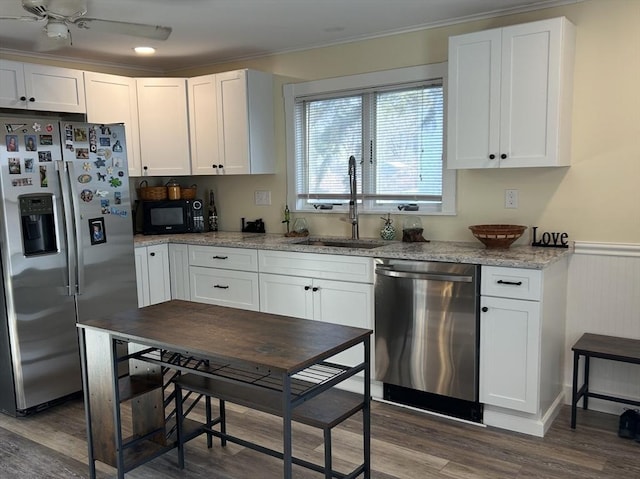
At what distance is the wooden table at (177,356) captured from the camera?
1995 mm

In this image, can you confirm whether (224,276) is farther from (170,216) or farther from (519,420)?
(519,420)

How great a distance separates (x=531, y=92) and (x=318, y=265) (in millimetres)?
1639

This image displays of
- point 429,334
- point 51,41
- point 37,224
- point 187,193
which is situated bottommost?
point 429,334

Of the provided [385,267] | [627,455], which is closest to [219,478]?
[385,267]

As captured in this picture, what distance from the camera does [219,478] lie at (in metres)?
2.67

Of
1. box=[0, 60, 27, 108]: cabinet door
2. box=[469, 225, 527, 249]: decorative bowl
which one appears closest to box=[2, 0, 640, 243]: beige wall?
box=[469, 225, 527, 249]: decorative bowl

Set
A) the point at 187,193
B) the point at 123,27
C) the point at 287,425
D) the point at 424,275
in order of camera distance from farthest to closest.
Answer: the point at 187,193 < the point at 424,275 < the point at 123,27 < the point at 287,425

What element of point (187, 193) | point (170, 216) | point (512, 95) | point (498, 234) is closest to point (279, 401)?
point (498, 234)

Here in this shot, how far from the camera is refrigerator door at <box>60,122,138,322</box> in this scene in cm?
349

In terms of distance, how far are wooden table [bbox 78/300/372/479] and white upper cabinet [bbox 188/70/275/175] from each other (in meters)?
1.86

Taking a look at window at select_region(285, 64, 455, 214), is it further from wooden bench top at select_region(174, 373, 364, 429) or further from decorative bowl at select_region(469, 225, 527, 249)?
wooden bench top at select_region(174, 373, 364, 429)

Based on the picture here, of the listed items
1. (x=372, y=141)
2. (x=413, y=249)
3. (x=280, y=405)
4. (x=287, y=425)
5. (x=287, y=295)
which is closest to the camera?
(x=287, y=425)

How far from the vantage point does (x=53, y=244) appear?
3406 mm

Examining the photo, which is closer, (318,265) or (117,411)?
(117,411)
